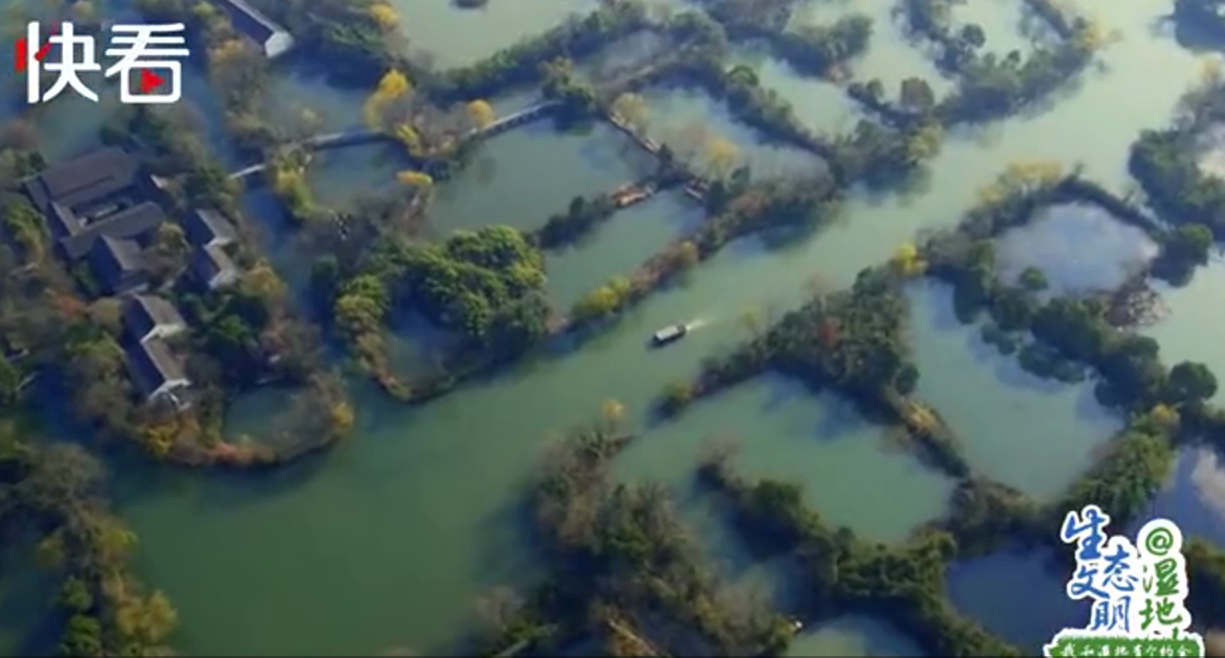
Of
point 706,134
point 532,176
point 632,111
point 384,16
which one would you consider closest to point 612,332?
point 532,176

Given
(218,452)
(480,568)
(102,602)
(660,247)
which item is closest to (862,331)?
(660,247)

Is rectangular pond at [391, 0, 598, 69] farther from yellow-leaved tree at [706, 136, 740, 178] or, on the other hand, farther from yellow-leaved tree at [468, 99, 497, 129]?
yellow-leaved tree at [706, 136, 740, 178]

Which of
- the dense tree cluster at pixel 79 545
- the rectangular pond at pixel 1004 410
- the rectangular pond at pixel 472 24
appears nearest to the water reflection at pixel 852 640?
the rectangular pond at pixel 1004 410

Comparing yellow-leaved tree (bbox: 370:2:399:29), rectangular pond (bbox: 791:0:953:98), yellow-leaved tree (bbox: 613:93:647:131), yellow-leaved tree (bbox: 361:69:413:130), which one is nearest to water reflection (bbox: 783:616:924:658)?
yellow-leaved tree (bbox: 613:93:647:131)

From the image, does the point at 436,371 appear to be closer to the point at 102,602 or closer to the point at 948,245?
the point at 102,602

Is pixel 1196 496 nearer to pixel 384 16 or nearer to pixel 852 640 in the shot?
pixel 852 640

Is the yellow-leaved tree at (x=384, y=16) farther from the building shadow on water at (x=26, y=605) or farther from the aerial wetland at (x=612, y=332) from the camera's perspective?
the building shadow on water at (x=26, y=605)
